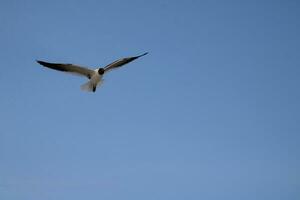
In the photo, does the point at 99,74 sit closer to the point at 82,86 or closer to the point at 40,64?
the point at 82,86

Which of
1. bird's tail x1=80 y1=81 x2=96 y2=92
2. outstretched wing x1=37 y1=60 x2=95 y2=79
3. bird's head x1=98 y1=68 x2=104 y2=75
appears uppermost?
outstretched wing x1=37 y1=60 x2=95 y2=79

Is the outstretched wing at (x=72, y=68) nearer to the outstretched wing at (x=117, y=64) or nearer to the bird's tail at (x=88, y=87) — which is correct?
the bird's tail at (x=88, y=87)

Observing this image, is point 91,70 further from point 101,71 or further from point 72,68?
point 72,68

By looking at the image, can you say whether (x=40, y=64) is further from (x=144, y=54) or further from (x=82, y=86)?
(x=144, y=54)

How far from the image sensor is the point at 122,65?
22.0m

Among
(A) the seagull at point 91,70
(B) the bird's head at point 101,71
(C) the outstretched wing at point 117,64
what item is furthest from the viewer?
(C) the outstretched wing at point 117,64

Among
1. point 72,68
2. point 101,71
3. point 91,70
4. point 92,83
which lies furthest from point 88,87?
point 72,68

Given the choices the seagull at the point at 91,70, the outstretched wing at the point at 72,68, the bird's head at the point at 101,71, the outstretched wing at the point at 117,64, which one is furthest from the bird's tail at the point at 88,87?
the outstretched wing at the point at 117,64

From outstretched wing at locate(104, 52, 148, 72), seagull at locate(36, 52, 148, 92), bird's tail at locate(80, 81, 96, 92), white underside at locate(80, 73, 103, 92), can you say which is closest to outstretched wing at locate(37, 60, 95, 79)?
seagull at locate(36, 52, 148, 92)

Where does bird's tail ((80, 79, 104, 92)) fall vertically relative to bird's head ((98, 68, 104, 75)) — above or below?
below

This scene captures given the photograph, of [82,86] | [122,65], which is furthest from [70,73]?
[122,65]

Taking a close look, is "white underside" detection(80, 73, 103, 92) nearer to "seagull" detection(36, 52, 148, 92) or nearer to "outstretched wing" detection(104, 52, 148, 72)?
"seagull" detection(36, 52, 148, 92)

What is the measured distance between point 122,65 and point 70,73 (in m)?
2.26

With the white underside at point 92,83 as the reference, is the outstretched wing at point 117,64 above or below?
above
